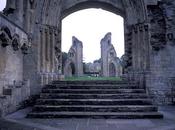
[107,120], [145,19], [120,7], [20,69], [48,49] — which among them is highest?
[120,7]

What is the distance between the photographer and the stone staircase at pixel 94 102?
689 cm

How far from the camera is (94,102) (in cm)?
772

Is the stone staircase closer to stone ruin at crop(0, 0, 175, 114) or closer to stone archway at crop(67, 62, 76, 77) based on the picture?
stone ruin at crop(0, 0, 175, 114)

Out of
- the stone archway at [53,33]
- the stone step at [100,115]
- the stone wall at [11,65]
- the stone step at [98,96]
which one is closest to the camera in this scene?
the stone step at [100,115]

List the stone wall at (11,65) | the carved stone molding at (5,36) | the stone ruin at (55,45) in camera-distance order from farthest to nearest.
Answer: the stone ruin at (55,45)
the stone wall at (11,65)
the carved stone molding at (5,36)

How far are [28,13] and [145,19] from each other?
440 centimetres

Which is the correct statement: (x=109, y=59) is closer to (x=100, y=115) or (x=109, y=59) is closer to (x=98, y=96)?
(x=98, y=96)

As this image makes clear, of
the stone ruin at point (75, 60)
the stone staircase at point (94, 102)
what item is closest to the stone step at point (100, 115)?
the stone staircase at point (94, 102)

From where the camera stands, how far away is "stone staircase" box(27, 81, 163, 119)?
6891 millimetres

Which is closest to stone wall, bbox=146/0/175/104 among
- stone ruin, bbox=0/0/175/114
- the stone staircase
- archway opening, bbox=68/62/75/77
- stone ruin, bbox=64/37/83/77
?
stone ruin, bbox=0/0/175/114

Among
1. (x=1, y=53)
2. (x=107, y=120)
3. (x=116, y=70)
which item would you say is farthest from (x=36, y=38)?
(x=116, y=70)

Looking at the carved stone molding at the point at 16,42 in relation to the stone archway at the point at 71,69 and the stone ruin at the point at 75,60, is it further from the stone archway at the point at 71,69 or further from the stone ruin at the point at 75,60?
the stone archway at the point at 71,69

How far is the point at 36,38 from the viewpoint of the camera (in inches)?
387

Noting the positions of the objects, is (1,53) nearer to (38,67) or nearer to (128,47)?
(38,67)
